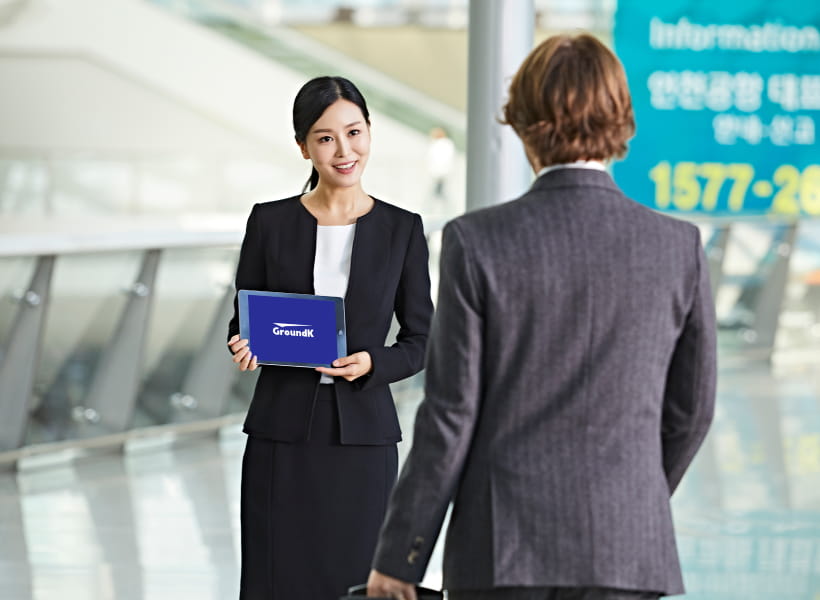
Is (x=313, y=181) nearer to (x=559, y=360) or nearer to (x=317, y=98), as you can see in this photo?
(x=317, y=98)

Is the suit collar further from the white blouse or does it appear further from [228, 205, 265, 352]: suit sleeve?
[228, 205, 265, 352]: suit sleeve

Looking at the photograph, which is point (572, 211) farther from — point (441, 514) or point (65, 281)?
point (65, 281)

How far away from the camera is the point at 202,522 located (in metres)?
5.86

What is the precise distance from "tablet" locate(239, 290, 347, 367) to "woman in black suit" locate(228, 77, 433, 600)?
0.22 ft

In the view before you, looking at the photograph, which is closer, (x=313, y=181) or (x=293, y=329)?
(x=293, y=329)

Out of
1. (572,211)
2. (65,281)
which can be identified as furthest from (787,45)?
(572,211)

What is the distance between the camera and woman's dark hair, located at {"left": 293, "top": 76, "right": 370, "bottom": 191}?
9.54 feet

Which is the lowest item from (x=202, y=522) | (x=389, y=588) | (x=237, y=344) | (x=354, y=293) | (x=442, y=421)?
(x=202, y=522)

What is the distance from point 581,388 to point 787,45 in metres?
9.90

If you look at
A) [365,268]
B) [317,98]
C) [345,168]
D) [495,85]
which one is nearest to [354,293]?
[365,268]

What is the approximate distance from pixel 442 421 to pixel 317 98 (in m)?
1.08

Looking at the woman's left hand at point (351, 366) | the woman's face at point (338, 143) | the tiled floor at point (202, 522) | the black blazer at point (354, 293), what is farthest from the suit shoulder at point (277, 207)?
the tiled floor at point (202, 522)

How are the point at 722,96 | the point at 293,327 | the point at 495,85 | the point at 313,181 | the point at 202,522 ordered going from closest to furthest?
1. the point at 293,327
2. the point at 313,181
3. the point at 495,85
4. the point at 202,522
5. the point at 722,96

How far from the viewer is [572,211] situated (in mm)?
2045
